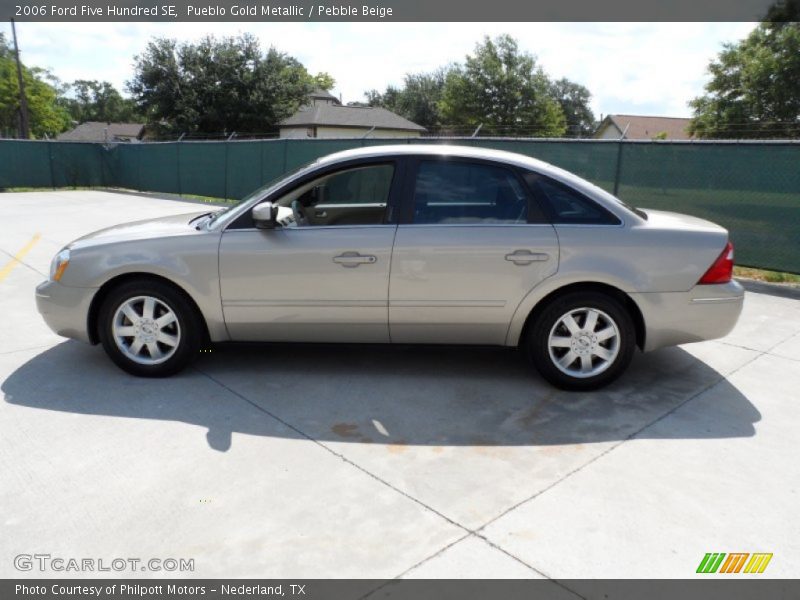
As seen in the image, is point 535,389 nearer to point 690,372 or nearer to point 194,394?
point 690,372

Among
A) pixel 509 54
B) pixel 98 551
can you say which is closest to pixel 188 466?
pixel 98 551

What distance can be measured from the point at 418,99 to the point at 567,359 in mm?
81853

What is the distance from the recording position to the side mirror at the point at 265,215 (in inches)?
163

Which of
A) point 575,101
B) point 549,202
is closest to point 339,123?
point 549,202

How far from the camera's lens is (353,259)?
4199mm

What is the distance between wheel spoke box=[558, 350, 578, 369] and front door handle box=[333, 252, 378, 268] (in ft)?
4.76

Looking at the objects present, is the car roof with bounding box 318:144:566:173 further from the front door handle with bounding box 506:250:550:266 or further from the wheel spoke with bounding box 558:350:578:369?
the wheel spoke with bounding box 558:350:578:369

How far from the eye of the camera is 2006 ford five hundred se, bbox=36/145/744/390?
4152mm

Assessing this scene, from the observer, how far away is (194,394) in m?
4.21

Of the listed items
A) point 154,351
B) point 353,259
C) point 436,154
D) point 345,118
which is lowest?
point 154,351

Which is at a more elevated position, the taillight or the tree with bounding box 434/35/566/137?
the tree with bounding box 434/35/566/137

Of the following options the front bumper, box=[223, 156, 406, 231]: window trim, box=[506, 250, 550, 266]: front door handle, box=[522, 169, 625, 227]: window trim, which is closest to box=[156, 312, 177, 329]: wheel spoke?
the front bumper

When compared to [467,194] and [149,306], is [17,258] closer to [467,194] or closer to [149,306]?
[149,306]

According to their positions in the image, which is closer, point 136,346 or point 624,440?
point 624,440
